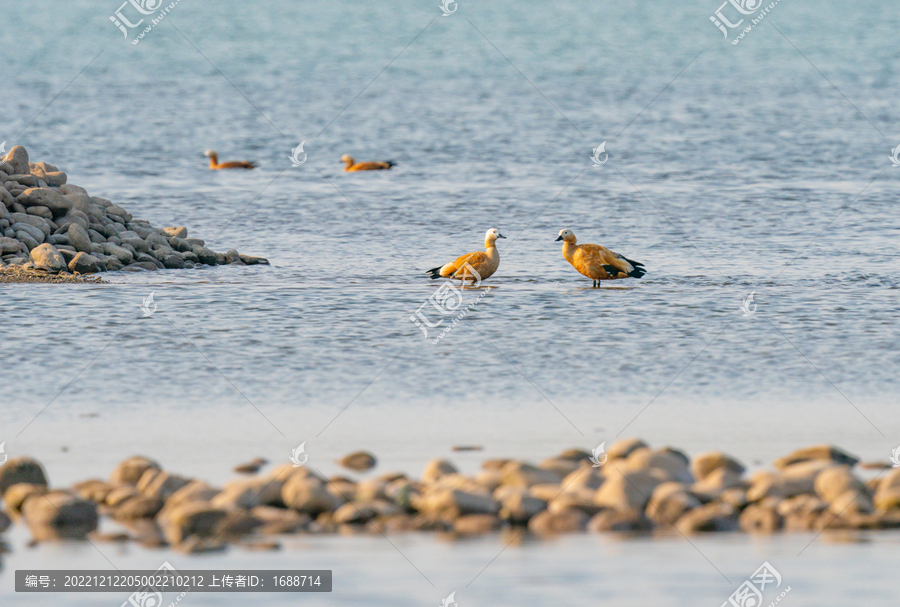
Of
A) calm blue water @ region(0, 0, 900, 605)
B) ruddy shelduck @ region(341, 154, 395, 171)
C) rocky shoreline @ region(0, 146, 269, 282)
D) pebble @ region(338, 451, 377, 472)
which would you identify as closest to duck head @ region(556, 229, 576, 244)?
calm blue water @ region(0, 0, 900, 605)

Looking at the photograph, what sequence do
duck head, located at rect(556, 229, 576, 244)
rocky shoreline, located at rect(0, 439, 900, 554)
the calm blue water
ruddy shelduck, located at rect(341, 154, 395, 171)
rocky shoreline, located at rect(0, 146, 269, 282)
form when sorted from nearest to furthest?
rocky shoreline, located at rect(0, 439, 900, 554) < the calm blue water < duck head, located at rect(556, 229, 576, 244) < rocky shoreline, located at rect(0, 146, 269, 282) < ruddy shelduck, located at rect(341, 154, 395, 171)

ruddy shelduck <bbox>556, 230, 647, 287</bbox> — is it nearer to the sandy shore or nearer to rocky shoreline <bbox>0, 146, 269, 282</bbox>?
rocky shoreline <bbox>0, 146, 269, 282</bbox>

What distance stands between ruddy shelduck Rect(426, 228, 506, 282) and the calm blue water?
0.29 metres

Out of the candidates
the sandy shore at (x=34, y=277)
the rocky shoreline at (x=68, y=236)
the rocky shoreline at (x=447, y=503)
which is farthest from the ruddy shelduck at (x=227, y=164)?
the rocky shoreline at (x=447, y=503)

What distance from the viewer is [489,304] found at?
1622cm

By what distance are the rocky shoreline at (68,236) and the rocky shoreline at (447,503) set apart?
9305mm

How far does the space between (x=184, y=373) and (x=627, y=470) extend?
5.08 m

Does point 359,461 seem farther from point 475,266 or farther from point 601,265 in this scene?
point 601,265

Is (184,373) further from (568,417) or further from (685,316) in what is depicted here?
(685,316)

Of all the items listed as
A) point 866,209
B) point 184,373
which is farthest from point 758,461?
point 866,209

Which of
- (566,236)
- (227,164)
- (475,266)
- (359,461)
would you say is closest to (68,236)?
(475,266)

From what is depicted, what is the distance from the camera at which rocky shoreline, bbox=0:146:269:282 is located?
18328 mm

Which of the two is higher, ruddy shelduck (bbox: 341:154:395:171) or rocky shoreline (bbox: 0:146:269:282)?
ruddy shelduck (bbox: 341:154:395:171)

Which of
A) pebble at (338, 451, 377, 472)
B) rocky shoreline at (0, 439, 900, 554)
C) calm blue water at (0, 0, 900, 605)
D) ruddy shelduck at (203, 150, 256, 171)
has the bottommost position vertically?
rocky shoreline at (0, 439, 900, 554)
